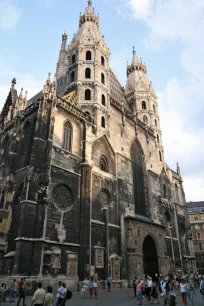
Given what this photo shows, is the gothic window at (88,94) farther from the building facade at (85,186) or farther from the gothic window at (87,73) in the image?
the gothic window at (87,73)

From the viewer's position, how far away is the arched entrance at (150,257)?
89.1 feet

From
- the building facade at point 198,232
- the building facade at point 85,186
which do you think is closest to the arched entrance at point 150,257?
the building facade at point 85,186

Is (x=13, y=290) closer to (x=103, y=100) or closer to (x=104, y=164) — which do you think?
(x=104, y=164)

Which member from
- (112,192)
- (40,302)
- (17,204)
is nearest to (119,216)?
(112,192)

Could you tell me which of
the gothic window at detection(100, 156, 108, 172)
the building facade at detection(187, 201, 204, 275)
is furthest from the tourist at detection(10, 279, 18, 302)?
the building facade at detection(187, 201, 204, 275)

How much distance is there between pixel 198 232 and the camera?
5800cm

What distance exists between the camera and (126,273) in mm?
22656

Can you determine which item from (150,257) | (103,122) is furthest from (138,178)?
(150,257)

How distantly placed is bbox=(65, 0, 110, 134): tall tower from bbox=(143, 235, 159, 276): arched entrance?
13.1 metres

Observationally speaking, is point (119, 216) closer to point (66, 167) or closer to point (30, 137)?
point (66, 167)

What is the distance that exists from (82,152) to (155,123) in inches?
779

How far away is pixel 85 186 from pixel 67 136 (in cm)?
503

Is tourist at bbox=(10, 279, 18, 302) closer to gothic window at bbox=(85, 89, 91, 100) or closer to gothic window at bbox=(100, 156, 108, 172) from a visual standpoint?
gothic window at bbox=(100, 156, 108, 172)

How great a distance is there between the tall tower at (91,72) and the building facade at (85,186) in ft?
0.39
